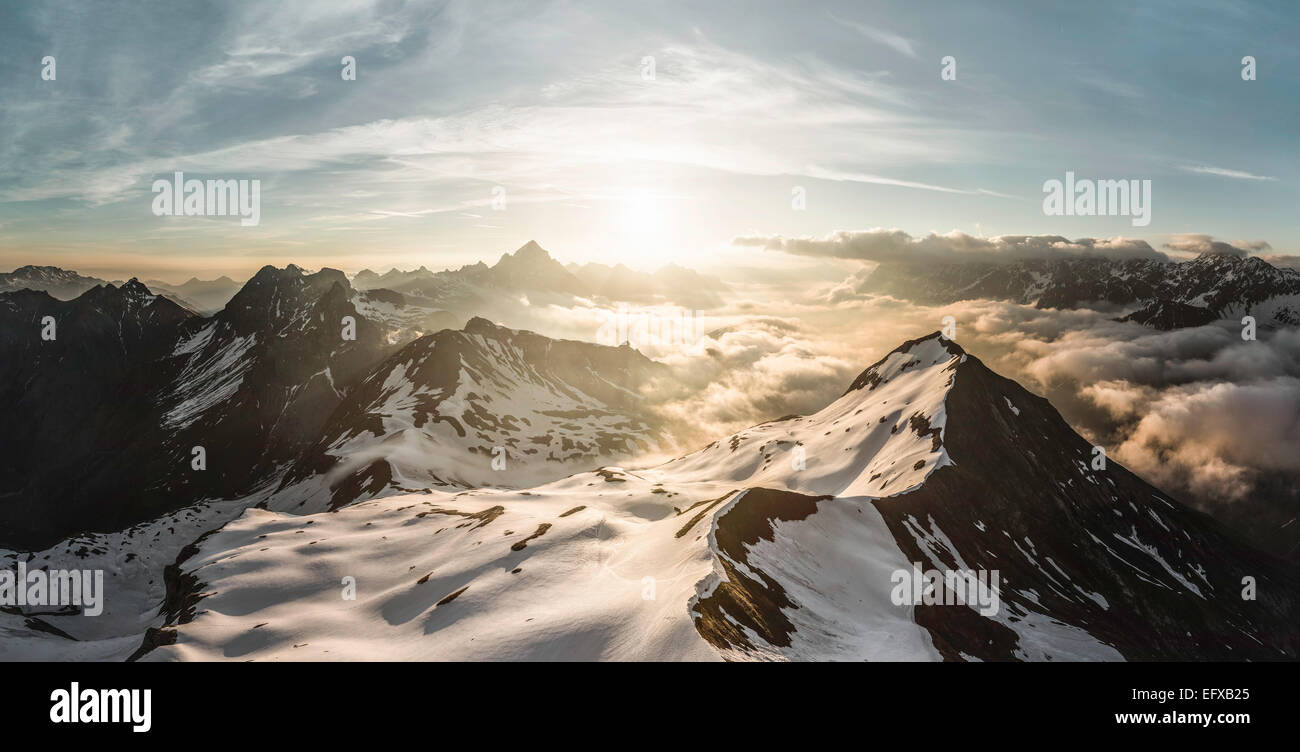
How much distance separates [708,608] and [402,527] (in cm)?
9332

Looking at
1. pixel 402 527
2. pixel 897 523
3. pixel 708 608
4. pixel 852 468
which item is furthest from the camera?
pixel 852 468

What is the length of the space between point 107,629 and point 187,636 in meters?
130

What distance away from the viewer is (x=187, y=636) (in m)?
76.5

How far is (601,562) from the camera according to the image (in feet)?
283

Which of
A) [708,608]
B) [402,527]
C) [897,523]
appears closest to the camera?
[708,608]

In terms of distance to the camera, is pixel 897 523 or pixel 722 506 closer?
pixel 722 506
